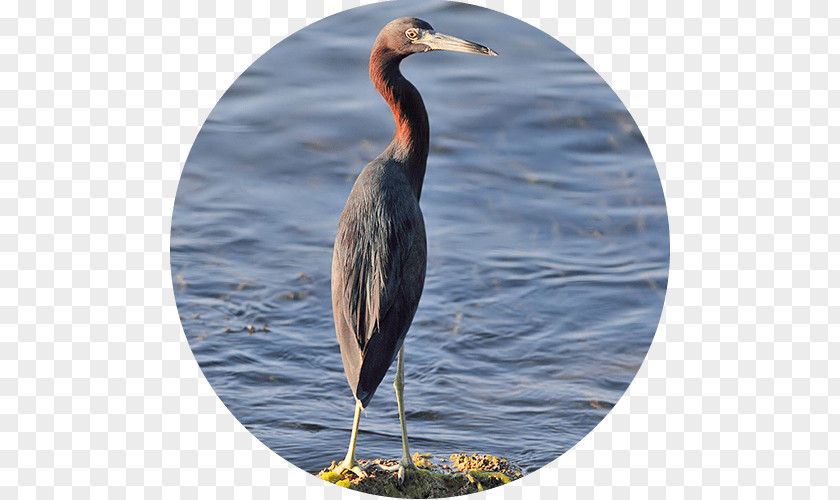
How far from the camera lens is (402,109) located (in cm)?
564

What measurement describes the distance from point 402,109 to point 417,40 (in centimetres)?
43

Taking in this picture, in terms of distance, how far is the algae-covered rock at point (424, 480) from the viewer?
527 centimetres

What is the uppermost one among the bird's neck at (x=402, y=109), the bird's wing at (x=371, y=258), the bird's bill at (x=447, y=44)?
the bird's bill at (x=447, y=44)

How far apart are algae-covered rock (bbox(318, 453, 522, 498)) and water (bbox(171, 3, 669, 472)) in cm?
67

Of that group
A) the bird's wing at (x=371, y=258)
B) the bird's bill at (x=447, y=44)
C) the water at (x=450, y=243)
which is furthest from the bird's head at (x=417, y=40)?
the water at (x=450, y=243)

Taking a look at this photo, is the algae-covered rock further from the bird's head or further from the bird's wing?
the bird's head

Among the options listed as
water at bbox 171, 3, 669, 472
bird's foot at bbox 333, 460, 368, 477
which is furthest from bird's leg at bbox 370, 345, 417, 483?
water at bbox 171, 3, 669, 472

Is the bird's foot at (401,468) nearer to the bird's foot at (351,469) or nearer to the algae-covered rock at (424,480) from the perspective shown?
the algae-covered rock at (424,480)

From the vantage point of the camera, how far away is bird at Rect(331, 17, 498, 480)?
502cm

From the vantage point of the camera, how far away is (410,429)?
264 inches

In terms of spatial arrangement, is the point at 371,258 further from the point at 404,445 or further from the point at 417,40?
the point at 417,40

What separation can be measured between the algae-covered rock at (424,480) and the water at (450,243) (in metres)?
0.67

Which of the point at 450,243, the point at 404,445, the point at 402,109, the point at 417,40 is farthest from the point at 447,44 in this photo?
the point at 450,243

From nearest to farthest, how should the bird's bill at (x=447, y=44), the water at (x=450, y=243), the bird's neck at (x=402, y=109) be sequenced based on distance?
1. the bird's bill at (x=447, y=44)
2. the bird's neck at (x=402, y=109)
3. the water at (x=450, y=243)
